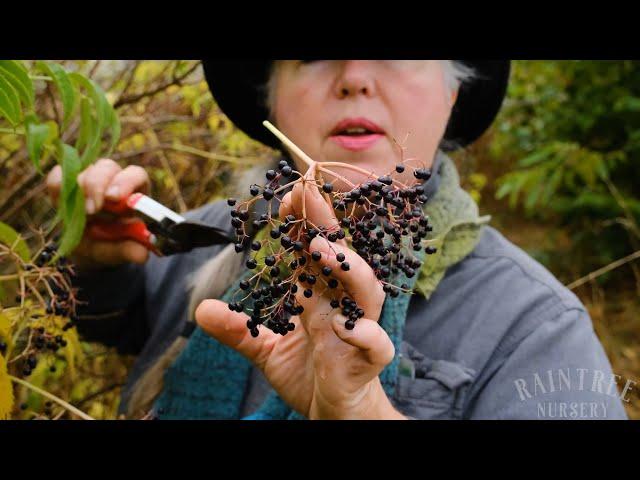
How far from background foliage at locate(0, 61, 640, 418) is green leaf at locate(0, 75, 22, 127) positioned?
0.05 feet

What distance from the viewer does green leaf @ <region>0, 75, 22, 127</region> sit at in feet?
3.13

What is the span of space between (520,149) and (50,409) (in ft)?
14.9

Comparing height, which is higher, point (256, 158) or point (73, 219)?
point (256, 158)

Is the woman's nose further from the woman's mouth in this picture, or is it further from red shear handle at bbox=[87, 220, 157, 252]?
red shear handle at bbox=[87, 220, 157, 252]

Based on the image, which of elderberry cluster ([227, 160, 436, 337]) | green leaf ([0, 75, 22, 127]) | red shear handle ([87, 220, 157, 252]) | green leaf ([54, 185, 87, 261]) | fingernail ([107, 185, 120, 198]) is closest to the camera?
elderberry cluster ([227, 160, 436, 337])

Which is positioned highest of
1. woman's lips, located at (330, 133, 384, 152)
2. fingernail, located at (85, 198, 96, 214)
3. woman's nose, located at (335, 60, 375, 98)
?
woman's nose, located at (335, 60, 375, 98)

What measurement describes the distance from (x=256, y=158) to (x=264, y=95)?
822 millimetres

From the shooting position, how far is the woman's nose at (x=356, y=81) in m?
1.32

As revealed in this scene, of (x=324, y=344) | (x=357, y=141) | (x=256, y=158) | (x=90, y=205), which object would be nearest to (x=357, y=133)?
(x=357, y=141)

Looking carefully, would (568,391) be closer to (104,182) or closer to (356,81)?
(356,81)

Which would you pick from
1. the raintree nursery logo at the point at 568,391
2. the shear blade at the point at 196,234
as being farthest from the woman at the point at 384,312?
the shear blade at the point at 196,234

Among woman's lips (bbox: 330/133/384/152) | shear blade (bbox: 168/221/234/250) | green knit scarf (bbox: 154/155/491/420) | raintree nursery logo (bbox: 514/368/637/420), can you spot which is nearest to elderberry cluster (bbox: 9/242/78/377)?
shear blade (bbox: 168/221/234/250)

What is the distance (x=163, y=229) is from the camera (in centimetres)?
144

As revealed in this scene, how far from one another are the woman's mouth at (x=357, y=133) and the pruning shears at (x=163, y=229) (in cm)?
37
